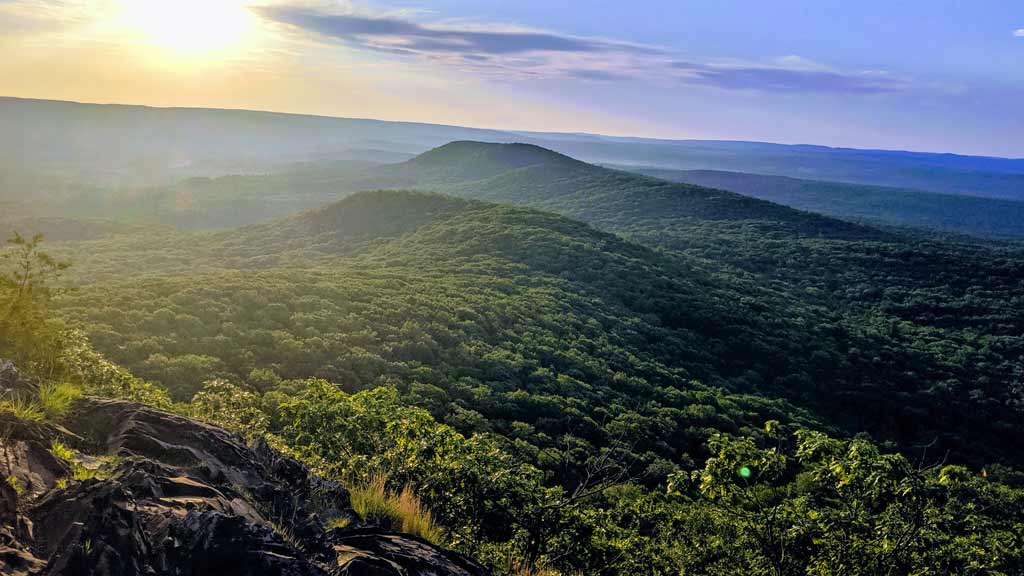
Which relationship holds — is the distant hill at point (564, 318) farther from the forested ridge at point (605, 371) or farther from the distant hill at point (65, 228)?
the distant hill at point (65, 228)

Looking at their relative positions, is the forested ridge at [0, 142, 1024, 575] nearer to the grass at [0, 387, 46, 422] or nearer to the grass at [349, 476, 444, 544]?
the grass at [349, 476, 444, 544]

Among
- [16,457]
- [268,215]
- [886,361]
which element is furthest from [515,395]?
[268,215]

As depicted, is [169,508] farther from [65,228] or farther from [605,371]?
[65,228]

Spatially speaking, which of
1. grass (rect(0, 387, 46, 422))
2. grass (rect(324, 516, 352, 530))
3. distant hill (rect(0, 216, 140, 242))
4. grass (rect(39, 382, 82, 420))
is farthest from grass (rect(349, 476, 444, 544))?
distant hill (rect(0, 216, 140, 242))

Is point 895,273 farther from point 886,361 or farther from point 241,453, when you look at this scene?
point 241,453

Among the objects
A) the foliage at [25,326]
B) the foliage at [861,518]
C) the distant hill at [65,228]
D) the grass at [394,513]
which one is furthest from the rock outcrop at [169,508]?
the distant hill at [65,228]

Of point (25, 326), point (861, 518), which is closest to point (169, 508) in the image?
point (25, 326)

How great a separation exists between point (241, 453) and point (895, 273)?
3500 inches

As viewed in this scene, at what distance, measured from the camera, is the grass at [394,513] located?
8.28 metres

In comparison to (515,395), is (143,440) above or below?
above

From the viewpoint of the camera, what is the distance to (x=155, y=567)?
4621 mm

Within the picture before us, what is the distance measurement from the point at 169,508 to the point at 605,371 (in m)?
29.8

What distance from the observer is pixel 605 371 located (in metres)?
33.8

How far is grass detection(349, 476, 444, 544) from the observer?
828cm
